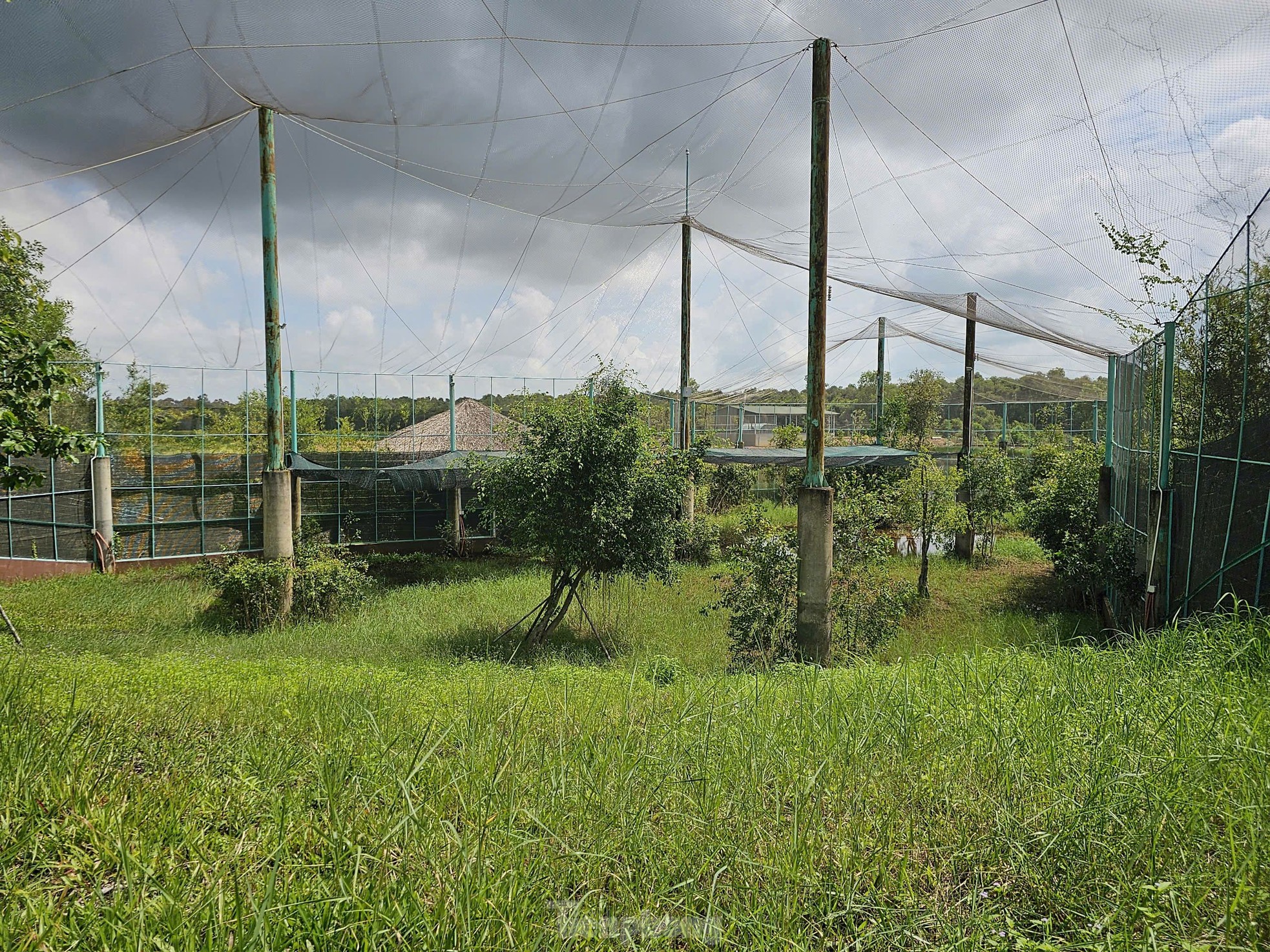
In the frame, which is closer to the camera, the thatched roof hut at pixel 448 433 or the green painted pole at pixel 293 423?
the green painted pole at pixel 293 423

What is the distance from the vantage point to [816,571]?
6387mm

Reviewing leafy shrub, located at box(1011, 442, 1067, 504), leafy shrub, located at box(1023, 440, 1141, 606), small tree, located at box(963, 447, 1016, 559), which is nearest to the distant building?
leafy shrub, located at box(1011, 442, 1067, 504)

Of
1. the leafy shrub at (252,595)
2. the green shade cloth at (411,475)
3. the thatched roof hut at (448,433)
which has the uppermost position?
the thatched roof hut at (448,433)

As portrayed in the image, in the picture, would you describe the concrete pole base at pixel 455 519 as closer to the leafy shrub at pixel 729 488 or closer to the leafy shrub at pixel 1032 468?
the leafy shrub at pixel 729 488

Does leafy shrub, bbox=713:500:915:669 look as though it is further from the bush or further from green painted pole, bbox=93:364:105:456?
green painted pole, bbox=93:364:105:456

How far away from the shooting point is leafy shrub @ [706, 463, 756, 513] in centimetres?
1731

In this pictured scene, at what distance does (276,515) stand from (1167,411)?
30.7ft

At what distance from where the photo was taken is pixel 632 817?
6.40ft

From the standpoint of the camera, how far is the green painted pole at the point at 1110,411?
386 inches

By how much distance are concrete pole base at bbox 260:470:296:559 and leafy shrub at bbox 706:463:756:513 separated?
32.6ft

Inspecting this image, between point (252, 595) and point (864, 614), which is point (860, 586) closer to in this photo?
point (864, 614)

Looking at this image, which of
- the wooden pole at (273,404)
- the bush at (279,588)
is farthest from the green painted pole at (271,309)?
the bush at (279,588)

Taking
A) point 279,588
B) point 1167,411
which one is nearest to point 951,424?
point 1167,411

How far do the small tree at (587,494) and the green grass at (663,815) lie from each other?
434cm
